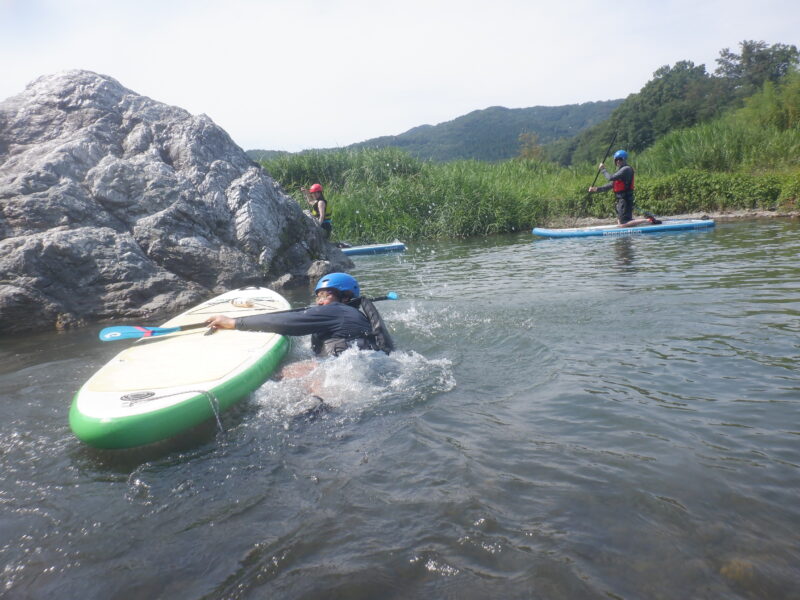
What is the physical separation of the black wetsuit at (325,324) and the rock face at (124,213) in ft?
12.2

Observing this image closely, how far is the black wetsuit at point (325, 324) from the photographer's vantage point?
13.7 ft

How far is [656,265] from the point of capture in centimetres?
802

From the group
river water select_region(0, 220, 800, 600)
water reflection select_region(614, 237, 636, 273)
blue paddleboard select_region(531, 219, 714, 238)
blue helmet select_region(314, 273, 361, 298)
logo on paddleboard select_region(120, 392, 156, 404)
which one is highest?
blue helmet select_region(314, 273, 361, 298)

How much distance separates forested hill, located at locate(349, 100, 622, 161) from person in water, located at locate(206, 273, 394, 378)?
4392 inches

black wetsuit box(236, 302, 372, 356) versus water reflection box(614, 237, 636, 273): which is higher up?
black wetsuit box(236, 302, 372, 356)

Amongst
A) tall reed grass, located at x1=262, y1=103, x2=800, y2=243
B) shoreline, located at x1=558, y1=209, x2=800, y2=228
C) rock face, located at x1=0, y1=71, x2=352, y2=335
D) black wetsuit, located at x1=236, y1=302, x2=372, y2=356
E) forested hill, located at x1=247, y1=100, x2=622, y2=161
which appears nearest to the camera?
black wetsuit, located at x1=236, y1=302, x2=372, y2=356

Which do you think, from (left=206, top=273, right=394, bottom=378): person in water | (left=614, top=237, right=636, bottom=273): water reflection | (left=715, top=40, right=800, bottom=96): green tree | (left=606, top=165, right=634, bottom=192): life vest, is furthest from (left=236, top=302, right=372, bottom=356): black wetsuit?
(left=715, top=40, right=800, bottom=96): green tree

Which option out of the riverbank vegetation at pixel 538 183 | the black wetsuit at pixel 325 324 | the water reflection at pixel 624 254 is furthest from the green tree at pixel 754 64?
the black wetsuit at pixel 325 324

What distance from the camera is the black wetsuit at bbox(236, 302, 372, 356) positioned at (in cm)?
418

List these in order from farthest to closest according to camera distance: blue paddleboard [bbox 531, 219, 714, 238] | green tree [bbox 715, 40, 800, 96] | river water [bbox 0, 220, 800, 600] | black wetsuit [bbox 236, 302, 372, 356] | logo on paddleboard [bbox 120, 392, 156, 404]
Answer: green tree [bbox 715, 40, 800, 96] < blue paddleboard [bbox 531, 219, 714, 238] < black wetsuit [bbox 236, 302, 372, 356] < logo on paddleboard [bbox 120, 392, 156, 404] < river water [bbox 0, 220, 800, 600]

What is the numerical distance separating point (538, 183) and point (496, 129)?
402 feet

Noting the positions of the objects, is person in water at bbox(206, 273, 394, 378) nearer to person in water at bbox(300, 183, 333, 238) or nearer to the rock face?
the rock face

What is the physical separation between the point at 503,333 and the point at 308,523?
10.6 feet

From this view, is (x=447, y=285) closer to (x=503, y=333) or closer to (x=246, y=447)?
(x=503, y=333)
